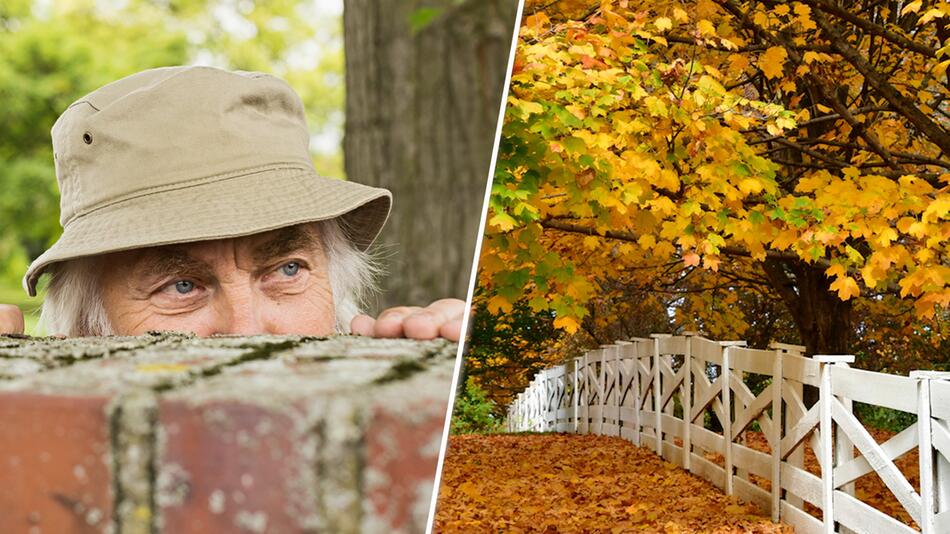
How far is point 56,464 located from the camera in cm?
38

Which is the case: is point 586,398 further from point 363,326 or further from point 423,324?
point 423,324

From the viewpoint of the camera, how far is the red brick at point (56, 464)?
378 millimetres

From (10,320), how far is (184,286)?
47 cm

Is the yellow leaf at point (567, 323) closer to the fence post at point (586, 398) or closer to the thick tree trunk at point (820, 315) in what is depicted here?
the thick tree trunk at point (820, 315)

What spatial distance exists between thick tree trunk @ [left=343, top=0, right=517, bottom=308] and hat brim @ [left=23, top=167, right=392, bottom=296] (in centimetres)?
6

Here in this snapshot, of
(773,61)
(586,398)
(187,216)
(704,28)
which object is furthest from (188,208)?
(586,398)

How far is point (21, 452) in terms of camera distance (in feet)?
1.24

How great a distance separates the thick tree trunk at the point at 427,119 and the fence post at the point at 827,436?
4.80m

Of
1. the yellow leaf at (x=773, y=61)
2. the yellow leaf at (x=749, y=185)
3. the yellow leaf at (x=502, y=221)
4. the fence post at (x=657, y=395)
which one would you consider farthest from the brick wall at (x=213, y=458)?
the fence post at (x=657, y=395)

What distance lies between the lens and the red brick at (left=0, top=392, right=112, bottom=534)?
38 cm

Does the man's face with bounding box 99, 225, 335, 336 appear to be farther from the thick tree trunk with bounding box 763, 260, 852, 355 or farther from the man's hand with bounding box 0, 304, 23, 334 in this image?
the thick tree trunk with bounding box 763, 260, 852, 355

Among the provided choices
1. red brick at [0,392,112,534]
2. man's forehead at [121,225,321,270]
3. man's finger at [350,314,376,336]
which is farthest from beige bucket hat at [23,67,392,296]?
red brick at [0,392,112,534]

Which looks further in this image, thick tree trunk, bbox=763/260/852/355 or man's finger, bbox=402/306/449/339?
thick tree trunk, bbox=763/260/852/355

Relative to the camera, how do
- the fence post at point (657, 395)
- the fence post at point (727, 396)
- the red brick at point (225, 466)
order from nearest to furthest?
1. the red brick at point (225, 466)
2. the fence post at point (727, 396)
3. the fence post at point (657, 395)
